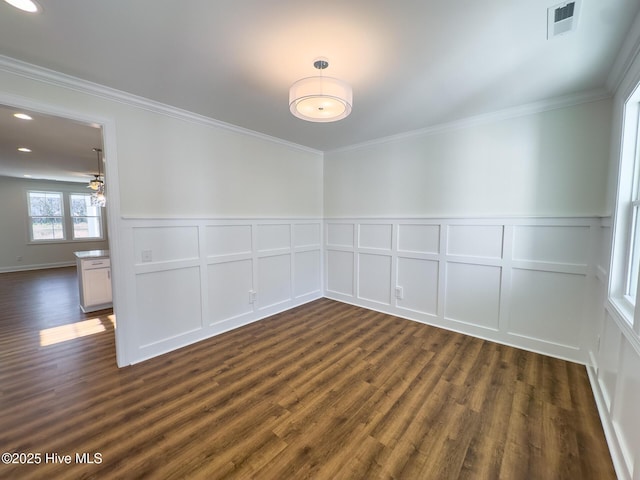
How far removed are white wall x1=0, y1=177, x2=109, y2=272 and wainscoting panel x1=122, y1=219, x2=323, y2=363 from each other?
26.2ft

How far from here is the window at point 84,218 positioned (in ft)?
26.5

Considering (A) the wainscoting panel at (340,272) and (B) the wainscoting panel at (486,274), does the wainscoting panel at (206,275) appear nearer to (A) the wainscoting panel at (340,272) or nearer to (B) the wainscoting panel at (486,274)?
(A) the wainscoting panel at (340,272)

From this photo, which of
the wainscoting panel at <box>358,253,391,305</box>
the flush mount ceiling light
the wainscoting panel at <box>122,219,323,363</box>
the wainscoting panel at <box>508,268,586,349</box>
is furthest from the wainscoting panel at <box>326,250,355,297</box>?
the flush mount ceiling light

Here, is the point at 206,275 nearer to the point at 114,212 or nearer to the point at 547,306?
the point at 114,212

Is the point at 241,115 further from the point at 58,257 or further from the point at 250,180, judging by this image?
the point at 58,257

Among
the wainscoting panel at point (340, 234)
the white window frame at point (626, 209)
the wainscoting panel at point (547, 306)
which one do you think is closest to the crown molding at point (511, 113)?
the white window frame at point (626, 209)

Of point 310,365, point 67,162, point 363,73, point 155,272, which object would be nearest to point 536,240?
point 363,73

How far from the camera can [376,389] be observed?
211cm

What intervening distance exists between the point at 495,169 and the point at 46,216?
11203 mm

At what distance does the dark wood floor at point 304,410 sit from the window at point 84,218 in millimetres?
6785

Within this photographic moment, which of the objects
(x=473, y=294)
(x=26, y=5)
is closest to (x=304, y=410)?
(x=473, y=294)

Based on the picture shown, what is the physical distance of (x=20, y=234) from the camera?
23.4 feet

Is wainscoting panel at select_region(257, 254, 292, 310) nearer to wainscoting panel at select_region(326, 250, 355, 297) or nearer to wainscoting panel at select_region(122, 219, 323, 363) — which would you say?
wainscoting panel at select_region(122, 219, 323, 363)

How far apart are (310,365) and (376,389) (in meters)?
0.66
